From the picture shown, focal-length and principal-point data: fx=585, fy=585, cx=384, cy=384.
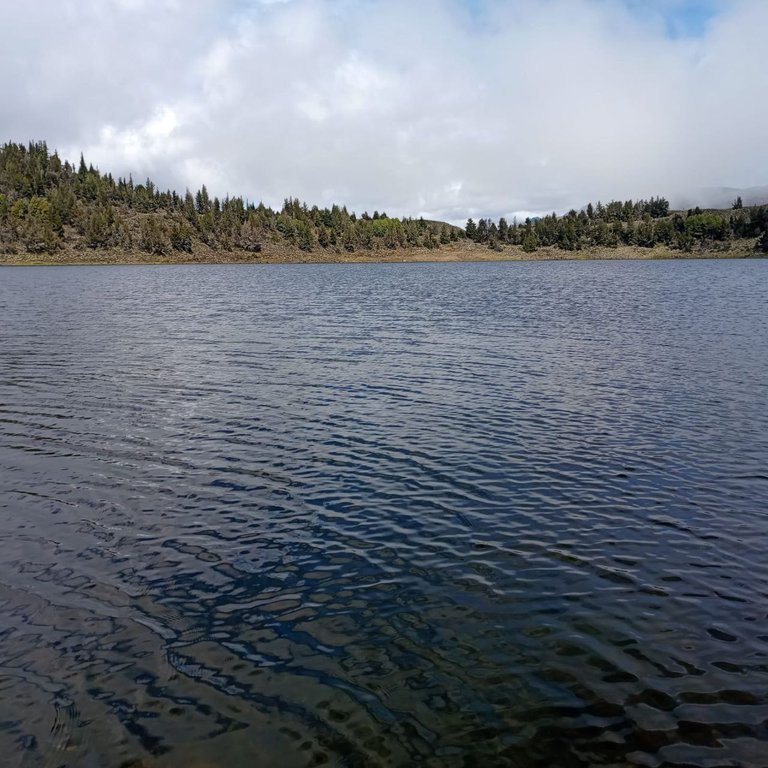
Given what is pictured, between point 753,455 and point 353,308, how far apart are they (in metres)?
58.5

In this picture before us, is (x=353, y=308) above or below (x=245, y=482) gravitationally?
above

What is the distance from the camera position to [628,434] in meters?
23.9

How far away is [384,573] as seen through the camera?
1380cm

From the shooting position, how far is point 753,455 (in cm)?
2141

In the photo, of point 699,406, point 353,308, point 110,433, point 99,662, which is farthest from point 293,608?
point 353,308

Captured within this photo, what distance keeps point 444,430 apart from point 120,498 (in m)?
12.5

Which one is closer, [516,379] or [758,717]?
[758,717]

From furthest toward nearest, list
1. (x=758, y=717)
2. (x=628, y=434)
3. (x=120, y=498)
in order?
1. (x=628, y=434)
2. (x=120, y=498)
3. (x=758, y=717)

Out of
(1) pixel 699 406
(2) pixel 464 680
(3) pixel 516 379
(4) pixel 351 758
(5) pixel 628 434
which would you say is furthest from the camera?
(3) pixel 516 379

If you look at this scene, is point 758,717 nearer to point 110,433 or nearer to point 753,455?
point 753,455

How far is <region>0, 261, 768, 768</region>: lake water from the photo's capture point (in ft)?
30.5

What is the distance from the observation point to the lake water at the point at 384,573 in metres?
9.28

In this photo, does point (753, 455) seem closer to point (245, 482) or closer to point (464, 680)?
point (464, 680)

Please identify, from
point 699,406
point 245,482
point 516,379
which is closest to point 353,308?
point 516,379
